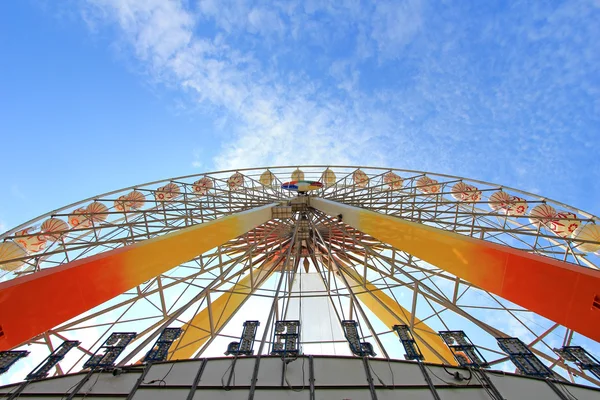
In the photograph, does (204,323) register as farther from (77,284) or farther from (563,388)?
(563,388)

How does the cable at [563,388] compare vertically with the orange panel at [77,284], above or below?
below

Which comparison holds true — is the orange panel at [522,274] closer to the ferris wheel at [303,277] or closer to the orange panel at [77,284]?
the ferris wheel at [303,277]

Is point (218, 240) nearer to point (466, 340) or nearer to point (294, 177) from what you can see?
point (466, 340)

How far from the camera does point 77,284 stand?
6.92 meters

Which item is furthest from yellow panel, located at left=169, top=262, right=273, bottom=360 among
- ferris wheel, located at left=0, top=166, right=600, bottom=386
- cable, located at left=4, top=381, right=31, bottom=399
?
cable, located at left=4, top=381, right=31, bottom=399

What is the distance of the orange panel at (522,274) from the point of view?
5.71 m

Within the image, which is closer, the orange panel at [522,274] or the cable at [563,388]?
the orange panel at [522,274]

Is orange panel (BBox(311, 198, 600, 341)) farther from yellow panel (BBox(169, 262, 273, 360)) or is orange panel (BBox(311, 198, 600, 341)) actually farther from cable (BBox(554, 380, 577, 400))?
yellow panel (BBox(169, 262, 273, 360))

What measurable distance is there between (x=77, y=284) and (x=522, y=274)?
10.4 m

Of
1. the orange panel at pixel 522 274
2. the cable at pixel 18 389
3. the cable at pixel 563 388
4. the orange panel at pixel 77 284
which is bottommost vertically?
the cable at pixel 18 389

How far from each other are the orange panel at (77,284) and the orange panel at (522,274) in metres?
8.37

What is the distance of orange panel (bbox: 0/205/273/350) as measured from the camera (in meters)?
5.99

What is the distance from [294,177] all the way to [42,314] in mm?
20222

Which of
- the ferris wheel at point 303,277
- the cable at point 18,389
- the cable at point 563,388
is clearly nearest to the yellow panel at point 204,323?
the ferris wheel at point 303,277
